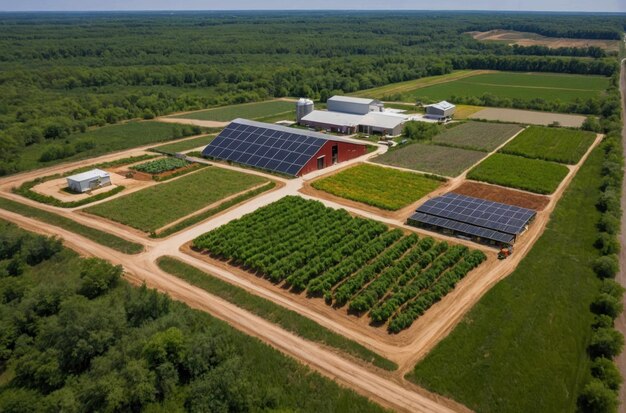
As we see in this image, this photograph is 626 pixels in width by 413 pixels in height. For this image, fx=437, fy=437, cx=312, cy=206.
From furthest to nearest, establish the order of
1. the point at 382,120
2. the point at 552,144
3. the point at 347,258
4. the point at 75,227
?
the point at 382,120, the point at 552,144, the point at 75,227, the point at 347,258

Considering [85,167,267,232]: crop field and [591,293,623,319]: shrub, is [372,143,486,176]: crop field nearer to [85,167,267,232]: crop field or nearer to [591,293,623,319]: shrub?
[85,167,267,232]: crop field

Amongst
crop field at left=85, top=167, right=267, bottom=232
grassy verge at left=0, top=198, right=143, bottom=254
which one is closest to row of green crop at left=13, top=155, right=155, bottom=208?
grassy verge at left=0, top=198, right=143, bottom=254

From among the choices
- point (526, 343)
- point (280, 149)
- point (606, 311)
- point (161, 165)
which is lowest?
point (526, 343)

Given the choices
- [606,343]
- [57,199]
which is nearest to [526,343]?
[606,343]

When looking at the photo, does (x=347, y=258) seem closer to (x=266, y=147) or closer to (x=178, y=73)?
(x=266, y=147)

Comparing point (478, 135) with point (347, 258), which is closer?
point (347, 258)

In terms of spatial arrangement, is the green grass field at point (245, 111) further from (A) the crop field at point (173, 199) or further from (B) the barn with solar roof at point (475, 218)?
(B) the barn with solar roof at point (475, 218)

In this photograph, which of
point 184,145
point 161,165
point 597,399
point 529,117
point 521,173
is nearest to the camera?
point 597,399
